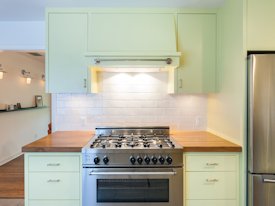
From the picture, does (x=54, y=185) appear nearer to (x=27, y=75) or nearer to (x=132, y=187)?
(x=132, y=187)

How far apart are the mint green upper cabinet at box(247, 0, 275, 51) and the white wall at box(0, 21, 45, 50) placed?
7.77 feet

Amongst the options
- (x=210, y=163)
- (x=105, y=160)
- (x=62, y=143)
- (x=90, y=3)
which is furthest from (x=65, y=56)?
(x=210, y=163)

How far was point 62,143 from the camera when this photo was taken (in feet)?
7.11

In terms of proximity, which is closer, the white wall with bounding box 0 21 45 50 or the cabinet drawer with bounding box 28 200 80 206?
the cabinet drawer with bounding box 28 200 80 206

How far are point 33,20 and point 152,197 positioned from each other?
8.18 ft

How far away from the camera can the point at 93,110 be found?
111 inches

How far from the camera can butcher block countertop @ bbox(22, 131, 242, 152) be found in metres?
2.02

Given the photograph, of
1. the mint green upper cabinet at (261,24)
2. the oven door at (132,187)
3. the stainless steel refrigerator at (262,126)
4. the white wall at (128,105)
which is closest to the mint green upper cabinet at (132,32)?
the white wall at (128,105)

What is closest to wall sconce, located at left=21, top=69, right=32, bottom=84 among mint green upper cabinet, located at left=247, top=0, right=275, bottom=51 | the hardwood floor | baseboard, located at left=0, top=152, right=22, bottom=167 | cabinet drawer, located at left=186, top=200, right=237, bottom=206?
baseboard, located at left=0, top=152, right=22, bottom=167

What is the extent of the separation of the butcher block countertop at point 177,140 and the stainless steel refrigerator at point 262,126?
0.18 m

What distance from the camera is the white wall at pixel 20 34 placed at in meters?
2.96

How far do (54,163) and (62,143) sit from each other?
20 cm

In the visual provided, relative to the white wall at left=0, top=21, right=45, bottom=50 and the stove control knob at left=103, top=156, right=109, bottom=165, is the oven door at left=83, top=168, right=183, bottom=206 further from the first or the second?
the white wall at left=0, top=21, right=45, bottom=50

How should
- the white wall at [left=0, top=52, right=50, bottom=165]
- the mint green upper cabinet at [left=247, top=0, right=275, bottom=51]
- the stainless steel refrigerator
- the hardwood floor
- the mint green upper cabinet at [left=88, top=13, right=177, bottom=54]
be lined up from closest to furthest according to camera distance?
the stainless steel refrigerator → the mint green upper cabinet at [left=247, top=0, right=275, bottom=51] → the mint green upper cabinet at [left=88, top=13, right=177, bottom=54] → the hardwood floor → the white wall at [left=0, top=52, right=50, bottom=165]
